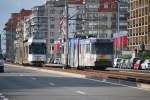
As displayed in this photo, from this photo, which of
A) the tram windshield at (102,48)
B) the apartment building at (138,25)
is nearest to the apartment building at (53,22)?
the apartment building at (138,25)

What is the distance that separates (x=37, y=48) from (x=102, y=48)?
18.5 metres

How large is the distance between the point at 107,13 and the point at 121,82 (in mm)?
139270

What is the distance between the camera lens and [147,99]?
2289cm

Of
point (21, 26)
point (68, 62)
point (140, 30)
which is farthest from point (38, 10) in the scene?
point (68, 62)

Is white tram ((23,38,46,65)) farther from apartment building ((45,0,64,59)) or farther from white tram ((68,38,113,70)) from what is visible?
apartment building ((45,0,64,59))

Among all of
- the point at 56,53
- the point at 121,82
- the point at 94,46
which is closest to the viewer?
the point at 121,82

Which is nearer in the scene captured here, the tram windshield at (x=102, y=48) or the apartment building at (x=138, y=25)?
the tram windshield at (x=102, y=48)

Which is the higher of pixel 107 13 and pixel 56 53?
pixel 107 13

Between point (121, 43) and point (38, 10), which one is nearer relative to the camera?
point (121, 43)

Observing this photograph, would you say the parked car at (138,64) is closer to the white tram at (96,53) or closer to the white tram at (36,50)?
the white tram at (36,50)

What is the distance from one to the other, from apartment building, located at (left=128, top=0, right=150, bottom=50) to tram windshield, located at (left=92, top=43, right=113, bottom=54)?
260 feet

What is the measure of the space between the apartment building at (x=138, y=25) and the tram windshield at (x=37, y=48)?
→ 2512 inches

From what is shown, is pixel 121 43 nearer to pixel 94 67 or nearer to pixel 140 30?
pixel 140 30

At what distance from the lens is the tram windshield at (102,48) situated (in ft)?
192
